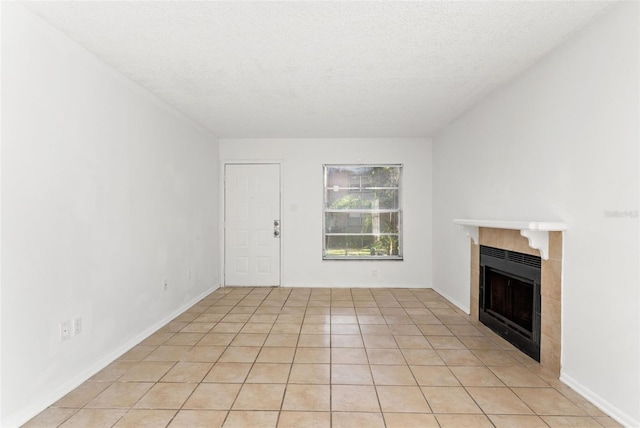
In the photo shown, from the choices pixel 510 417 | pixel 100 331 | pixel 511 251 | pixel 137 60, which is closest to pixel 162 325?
pixel 100 331

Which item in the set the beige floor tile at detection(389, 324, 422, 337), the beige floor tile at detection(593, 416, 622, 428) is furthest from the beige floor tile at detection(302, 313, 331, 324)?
the beige floor tile at detection(593, 416, 622, 428)

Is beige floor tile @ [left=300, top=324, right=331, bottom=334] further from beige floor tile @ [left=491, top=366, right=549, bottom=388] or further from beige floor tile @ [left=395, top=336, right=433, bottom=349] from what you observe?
beige floor tile @ [left=491, top=366, right=549, bottom=388]

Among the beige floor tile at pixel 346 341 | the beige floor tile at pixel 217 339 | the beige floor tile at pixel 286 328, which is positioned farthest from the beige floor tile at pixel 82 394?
the beige floor tile at pixel 346 341

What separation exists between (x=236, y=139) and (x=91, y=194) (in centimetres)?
317

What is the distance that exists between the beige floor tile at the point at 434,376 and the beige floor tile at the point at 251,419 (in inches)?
41.8

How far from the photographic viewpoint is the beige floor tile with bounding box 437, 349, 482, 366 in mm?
2711

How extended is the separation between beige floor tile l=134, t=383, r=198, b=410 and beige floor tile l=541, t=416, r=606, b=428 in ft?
7.18

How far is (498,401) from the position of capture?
7.12 feet

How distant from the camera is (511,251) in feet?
10.1

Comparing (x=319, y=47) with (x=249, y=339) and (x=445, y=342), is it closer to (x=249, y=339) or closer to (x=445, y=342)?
(x=249, y=339)

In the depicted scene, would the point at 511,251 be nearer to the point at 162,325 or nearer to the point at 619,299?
the point at 619,299

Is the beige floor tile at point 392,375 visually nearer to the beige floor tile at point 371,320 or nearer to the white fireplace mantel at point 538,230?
the beige floor tile at point 371,320

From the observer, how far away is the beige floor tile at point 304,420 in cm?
192

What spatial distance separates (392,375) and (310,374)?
602 millimetres
